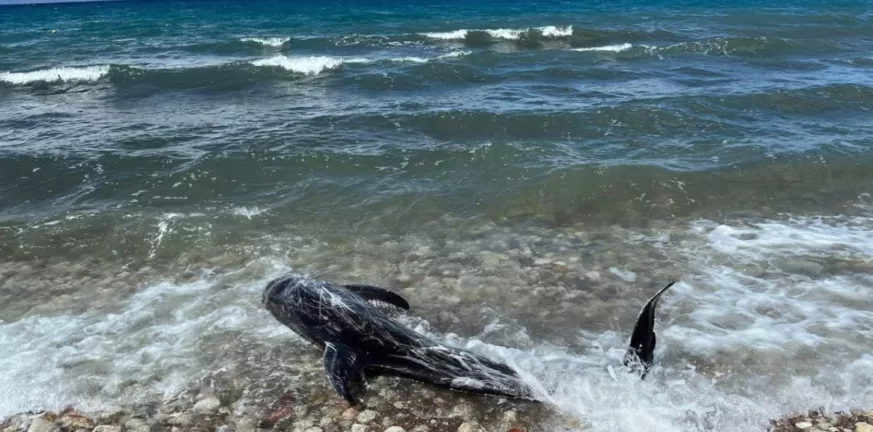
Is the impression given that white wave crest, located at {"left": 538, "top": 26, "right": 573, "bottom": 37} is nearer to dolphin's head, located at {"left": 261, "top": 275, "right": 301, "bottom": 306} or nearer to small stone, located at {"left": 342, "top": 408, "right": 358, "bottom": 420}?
dolphin's head, located at {"left": 261, "top": 275, "right": 301, "bottom": 306}

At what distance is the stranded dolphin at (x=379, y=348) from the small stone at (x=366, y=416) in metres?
0.18

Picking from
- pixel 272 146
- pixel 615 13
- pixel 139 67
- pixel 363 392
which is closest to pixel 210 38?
pixel 139 67

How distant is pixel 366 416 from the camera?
20.6 feet

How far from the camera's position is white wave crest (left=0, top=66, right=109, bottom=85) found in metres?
26.2

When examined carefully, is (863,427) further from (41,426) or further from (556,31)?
(556,31)

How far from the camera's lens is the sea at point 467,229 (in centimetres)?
692

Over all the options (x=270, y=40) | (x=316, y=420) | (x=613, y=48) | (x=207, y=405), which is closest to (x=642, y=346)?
(x=316, y=420)

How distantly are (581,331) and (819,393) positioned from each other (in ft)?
8.79

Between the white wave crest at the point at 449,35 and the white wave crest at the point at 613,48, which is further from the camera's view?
the white wave crest at the point at 449,35

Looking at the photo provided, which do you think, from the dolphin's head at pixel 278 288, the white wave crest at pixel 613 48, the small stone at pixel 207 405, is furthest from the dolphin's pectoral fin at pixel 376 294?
the white wave crest at pixel 613 48

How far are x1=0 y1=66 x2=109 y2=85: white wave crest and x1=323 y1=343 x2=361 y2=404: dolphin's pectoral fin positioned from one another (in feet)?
81.0

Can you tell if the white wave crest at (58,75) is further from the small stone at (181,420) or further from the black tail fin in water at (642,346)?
the black tail fin in water at (642,346)

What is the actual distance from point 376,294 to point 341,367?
153 centimetres

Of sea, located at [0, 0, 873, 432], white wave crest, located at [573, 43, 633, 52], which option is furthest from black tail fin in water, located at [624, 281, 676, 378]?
white wave crest, located at [573, 43, 633, 52]
